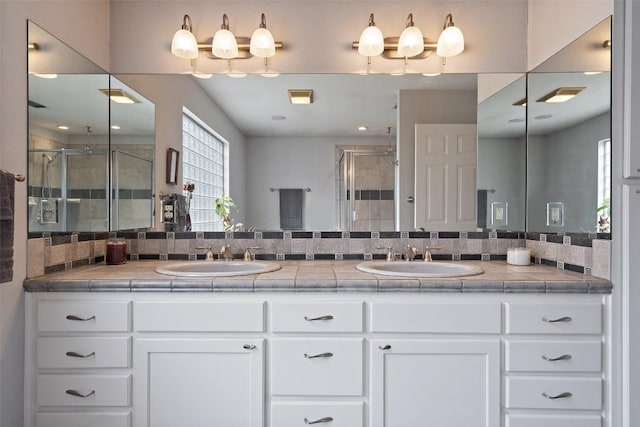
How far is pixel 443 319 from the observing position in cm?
164

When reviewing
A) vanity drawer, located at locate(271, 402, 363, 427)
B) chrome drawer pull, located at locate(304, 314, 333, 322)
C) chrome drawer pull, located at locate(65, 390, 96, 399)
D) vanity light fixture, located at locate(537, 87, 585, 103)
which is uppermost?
vanity light fixture, located at locate(537, 87, 585, 103)

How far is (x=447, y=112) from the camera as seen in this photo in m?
2.27

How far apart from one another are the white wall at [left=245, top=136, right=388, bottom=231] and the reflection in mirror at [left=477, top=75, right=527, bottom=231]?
58 cm

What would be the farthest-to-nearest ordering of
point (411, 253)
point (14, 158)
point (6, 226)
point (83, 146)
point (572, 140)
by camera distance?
point (411, 253) < point (83, 146) < point (572, 140) < point (14, 158) < point (6, 226)

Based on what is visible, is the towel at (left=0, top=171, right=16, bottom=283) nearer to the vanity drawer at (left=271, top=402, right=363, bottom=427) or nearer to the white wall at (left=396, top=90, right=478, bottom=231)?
the vanity drawer at (left=271, top=402, right=363, bottom=427)

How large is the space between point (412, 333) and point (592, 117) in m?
1.24

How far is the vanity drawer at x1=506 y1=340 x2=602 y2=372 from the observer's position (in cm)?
163

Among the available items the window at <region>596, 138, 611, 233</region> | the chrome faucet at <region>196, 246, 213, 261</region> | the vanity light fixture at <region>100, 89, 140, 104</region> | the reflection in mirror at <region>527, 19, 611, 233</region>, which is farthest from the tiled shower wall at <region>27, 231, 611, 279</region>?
the vanity light fixture at <region>100, 89, 140, 104</region>

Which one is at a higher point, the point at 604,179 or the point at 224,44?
the point at 224,44

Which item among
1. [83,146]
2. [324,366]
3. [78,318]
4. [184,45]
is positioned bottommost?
[324,366]

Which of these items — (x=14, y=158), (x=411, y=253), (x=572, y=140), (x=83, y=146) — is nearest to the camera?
(x=14, y=158)

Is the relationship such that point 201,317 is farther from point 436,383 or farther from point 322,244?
point 436,383

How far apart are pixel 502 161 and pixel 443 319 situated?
1.09 meters

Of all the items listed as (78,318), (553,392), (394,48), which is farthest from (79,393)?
(394,48)
